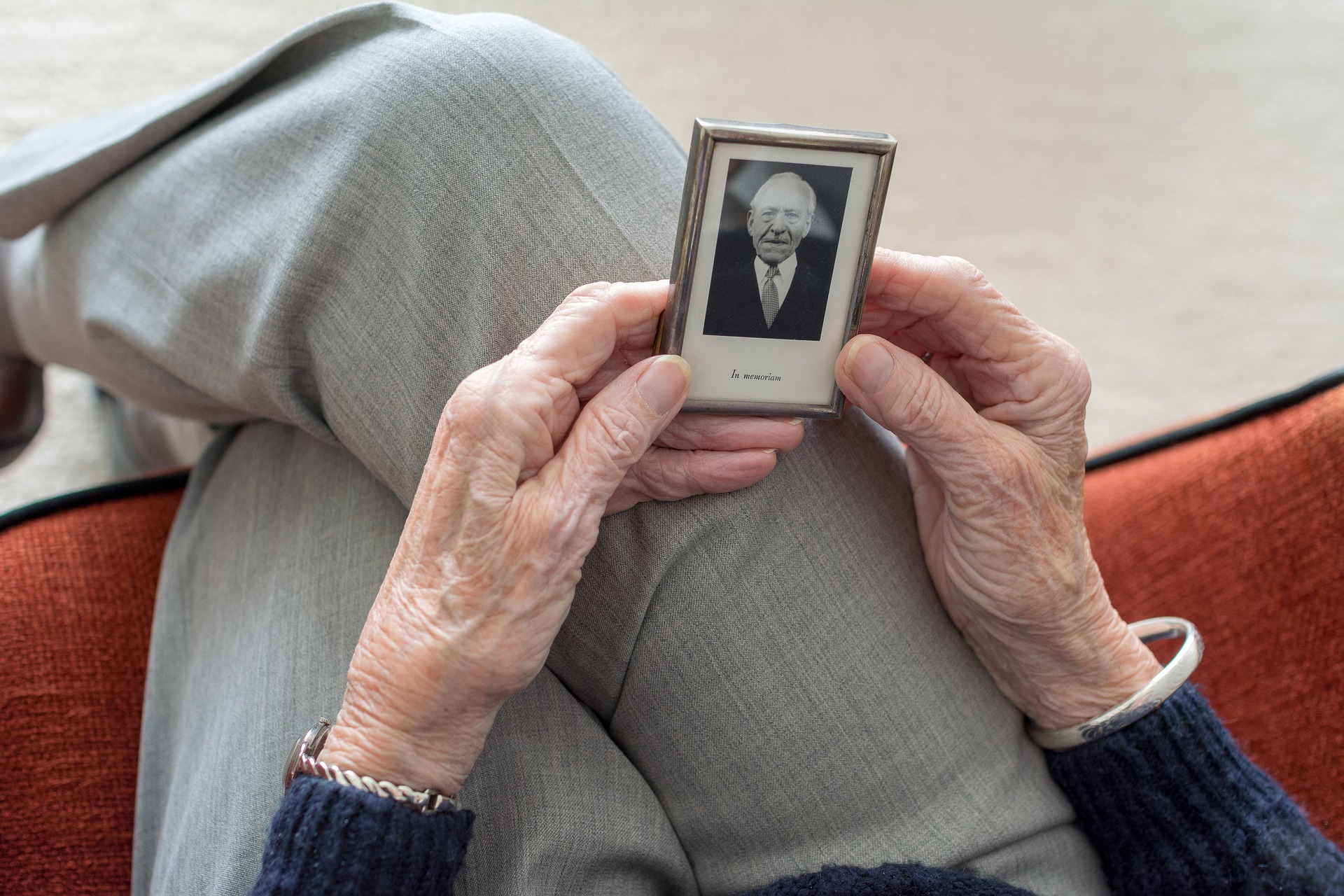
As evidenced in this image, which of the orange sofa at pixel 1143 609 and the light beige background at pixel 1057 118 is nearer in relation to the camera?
the orange sofa at pixel 1143 609

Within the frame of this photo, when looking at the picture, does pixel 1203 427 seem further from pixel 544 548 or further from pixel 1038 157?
pixel 1038 157

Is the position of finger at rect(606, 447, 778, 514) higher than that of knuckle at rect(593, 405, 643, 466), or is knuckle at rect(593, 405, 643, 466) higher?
knuckle at rect(593, 405, 643, 466)

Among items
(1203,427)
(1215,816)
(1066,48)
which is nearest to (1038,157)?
(1066,48)

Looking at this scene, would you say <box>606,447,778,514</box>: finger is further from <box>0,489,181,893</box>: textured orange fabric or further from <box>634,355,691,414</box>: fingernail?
<box>0,489,181,893</box>: textured orange fabric

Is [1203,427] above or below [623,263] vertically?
below

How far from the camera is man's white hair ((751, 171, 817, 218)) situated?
52 centimetres

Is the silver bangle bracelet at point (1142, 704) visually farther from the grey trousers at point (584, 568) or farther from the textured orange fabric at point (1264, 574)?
the textured orange fabric at point (1264, 574)

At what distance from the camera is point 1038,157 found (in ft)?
6.12

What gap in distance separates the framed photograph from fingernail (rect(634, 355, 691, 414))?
0.02 m

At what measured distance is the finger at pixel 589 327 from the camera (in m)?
0.54

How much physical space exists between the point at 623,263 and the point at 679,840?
1.42ft

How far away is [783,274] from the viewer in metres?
0.56

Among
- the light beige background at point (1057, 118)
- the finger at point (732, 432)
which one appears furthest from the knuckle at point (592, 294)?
the light beige background at point (1057, 118)

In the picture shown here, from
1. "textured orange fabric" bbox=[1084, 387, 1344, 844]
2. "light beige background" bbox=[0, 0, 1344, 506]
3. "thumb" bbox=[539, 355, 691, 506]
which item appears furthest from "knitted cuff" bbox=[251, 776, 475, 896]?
"light beige background" bbox=[0, 0, 1344, 506]
